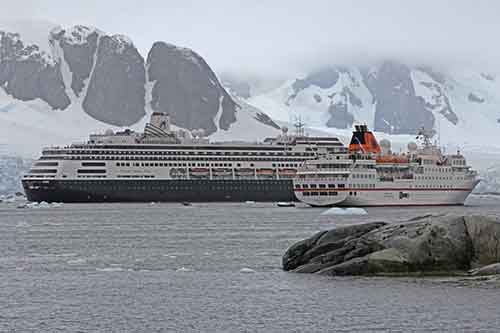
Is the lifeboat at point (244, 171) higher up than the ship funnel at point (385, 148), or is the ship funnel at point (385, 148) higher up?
the ship funnel at point (385, 148)

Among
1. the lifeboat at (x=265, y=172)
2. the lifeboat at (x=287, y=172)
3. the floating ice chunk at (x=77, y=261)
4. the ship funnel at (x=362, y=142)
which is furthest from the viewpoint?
the lifeboat at (x=287, y=172)

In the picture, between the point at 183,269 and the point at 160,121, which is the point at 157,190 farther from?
the point at 183,269

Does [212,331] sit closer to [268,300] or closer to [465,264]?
[268,300]

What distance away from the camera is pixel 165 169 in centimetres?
12731

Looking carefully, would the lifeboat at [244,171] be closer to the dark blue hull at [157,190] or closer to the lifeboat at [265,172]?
the lifeboat at [265,172]

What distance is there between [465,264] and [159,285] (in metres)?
8.83

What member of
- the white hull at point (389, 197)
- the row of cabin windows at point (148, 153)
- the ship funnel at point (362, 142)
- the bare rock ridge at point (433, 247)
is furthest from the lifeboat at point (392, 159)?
the bare rock ridge at point (433, 247)

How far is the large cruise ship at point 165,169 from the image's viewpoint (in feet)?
400

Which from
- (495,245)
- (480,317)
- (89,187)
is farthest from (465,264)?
(89,187)

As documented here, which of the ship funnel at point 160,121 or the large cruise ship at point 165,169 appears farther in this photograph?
the ship funnel at point 160,121

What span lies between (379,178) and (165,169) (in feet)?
104

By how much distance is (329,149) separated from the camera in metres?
135

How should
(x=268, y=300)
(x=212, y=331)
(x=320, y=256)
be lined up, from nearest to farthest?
(x=212, y=331) < (x=268, y=300) < (x=320, y=256)

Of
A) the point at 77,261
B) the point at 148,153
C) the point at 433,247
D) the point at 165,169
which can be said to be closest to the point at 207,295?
the point at 433,247
